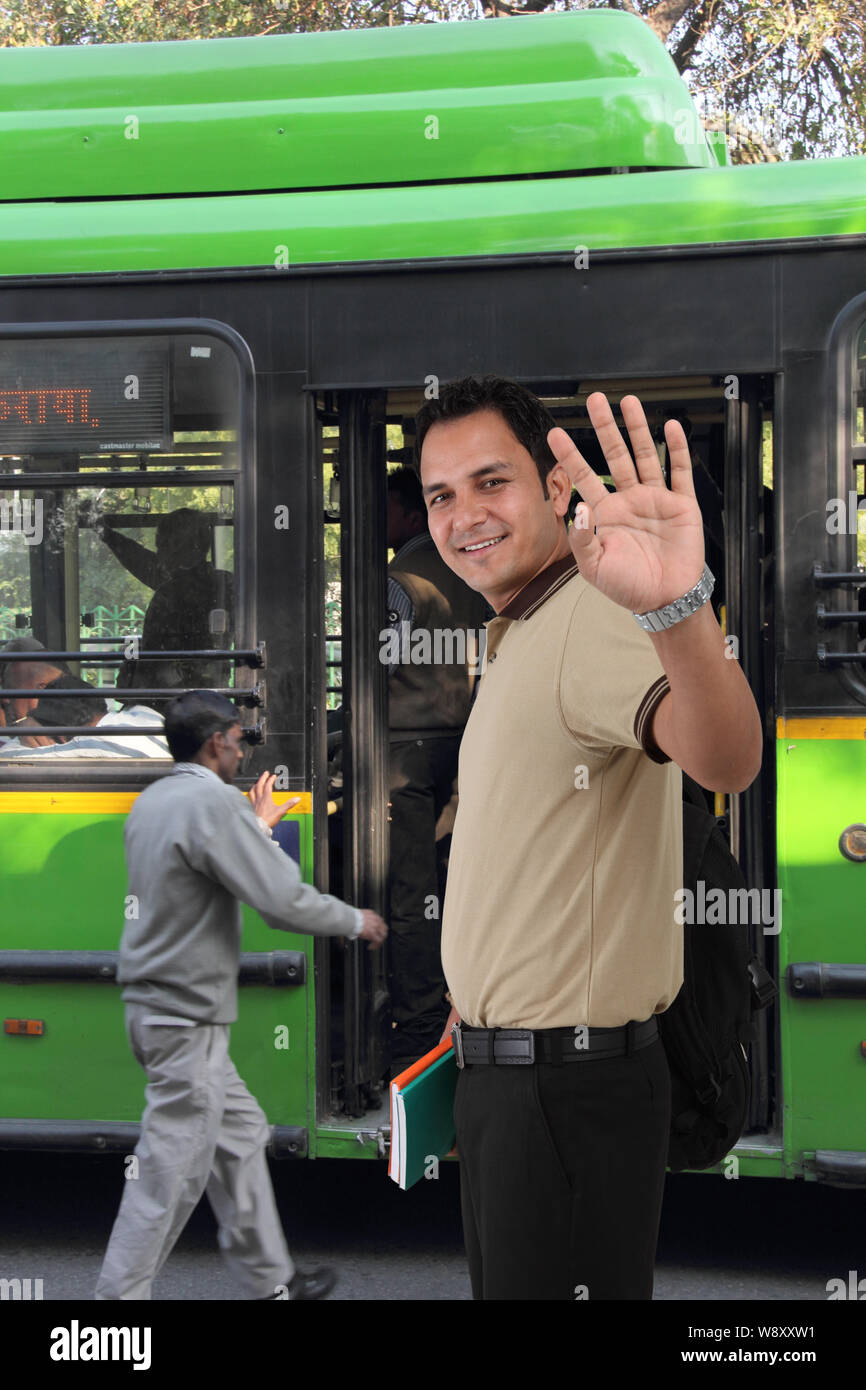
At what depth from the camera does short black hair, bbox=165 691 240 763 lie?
3658mm

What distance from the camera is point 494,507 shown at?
2.15 metres

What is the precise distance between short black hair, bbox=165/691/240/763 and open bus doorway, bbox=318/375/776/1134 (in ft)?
2.04

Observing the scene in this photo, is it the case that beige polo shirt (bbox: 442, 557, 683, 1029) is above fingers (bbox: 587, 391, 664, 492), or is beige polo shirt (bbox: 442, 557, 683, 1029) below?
below

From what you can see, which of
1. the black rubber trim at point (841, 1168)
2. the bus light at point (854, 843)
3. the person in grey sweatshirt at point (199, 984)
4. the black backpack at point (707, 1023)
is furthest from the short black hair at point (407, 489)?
the black backpack at point (707, 1023)

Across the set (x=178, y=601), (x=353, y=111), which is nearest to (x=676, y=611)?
(x=178, y=601)

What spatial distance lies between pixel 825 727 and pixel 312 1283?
216 centimetres

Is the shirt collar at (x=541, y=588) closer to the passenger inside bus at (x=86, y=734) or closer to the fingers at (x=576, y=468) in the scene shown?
the fingers at (x=576, y=468)

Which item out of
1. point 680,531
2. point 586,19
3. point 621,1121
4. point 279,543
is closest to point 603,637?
point 680,531

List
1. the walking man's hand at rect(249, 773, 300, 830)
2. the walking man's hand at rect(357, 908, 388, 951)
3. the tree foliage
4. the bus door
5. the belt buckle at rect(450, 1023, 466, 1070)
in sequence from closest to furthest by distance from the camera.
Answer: the belt buckle at rect(450, 1023, 466, 1070) < the walking man's hand at rect(357, 908, 388, 951) < the walking man's hand at rect(249, 773, 300, 830) < the bus door < the tree foliage

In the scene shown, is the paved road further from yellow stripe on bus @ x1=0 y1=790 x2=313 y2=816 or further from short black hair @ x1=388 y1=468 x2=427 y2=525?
short black hair @ x1=388 y1=468 x2=427 y2=525

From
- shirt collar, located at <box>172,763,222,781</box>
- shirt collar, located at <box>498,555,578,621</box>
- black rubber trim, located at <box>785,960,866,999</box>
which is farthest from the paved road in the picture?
shirt collar, located at <box>498,555,578,621</box>

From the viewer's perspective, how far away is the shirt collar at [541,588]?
2.08 m

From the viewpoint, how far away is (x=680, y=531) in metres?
1.67

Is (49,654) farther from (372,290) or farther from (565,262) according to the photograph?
(565,262)
